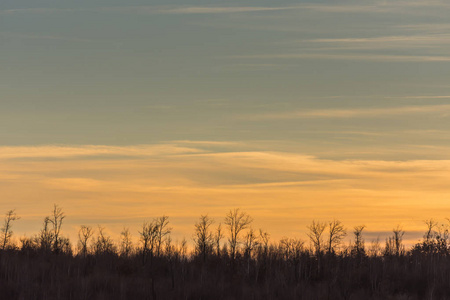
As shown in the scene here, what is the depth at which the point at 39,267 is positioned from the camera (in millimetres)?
27953

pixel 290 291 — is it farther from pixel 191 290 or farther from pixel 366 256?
pixel 366 256

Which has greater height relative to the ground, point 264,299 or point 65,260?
point 65,260

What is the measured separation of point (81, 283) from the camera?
1000 inches

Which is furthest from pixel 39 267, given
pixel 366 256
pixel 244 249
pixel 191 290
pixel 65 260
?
pixel 366 256

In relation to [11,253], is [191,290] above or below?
below

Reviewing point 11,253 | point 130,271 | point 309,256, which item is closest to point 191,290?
point 130,271

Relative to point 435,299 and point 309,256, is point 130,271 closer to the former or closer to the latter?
point 309,256

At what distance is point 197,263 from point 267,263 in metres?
3.57

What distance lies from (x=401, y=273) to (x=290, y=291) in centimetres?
607

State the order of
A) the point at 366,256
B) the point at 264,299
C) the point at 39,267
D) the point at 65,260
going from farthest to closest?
the point at 366,256 < the point at 65,260 < the point at 39,267 < the point at 264,299

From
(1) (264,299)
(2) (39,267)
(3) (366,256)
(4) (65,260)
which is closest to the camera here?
Result: (1) (264,299)

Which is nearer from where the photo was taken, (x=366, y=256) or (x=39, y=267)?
(x=39, y=267)

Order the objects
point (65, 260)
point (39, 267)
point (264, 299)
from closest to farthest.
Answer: point (264, 299)
point (39, 267)
point (65, 260)

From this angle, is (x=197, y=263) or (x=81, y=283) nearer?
(x=81, y=283)
